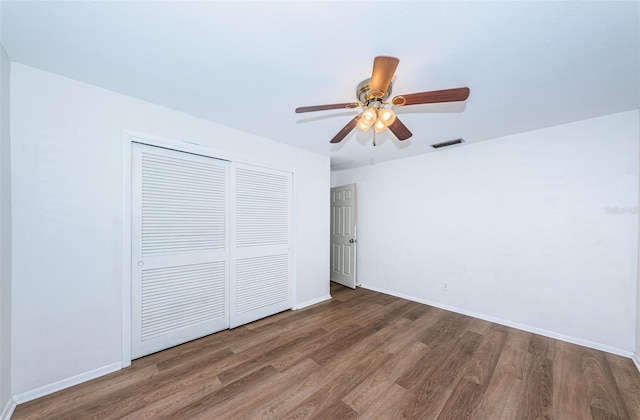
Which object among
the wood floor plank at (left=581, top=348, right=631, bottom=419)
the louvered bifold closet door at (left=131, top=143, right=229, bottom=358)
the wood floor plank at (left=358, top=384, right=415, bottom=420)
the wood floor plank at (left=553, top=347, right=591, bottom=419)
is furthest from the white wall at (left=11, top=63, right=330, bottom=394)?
the wood floor plank at (left=581, top=348, right=631, bottom=419)

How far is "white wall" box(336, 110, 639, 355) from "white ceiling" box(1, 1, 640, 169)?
20.9 inches

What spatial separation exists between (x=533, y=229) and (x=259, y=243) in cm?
339

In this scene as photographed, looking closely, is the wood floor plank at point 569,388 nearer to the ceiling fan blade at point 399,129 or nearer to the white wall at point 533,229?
the white wall at point 533,229

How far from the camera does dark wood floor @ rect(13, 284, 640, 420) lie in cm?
157

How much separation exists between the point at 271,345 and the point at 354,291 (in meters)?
2.15

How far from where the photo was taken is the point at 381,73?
1.29 metres

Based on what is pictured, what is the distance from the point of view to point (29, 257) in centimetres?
A: 160

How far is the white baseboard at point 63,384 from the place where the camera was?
1.58 m

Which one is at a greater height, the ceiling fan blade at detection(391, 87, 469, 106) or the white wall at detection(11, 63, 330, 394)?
the ceiling fan blade at detection(391, 87, 469, 106)

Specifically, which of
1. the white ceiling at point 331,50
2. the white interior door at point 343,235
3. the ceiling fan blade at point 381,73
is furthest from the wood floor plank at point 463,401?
the white interior door at point 343,235

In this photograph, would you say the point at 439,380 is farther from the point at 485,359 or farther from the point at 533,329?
the point at 533,329

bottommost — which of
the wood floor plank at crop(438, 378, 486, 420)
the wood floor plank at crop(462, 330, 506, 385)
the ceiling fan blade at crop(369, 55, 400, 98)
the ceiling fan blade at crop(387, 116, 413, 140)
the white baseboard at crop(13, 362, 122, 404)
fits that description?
the wood floor plank at crop(462, 330, 506, 385)

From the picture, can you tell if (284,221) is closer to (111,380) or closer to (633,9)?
(111,380)

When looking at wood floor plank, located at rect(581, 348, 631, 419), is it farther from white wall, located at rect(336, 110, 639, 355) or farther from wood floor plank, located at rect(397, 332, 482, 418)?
wood floor plank, located at rect(397, 332, 482, 418)
